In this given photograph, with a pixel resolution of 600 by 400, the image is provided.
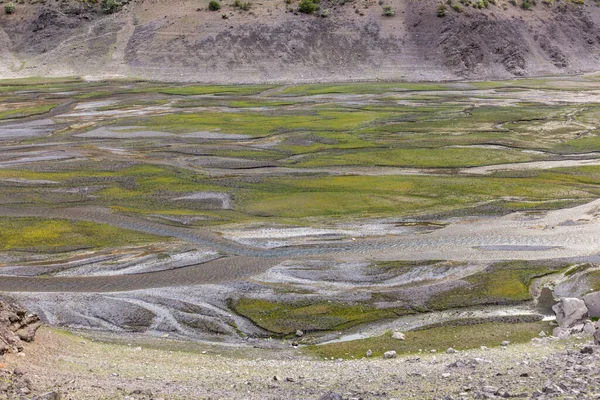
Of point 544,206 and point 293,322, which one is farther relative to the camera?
point 544,206

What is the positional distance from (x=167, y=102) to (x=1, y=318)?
219 ft

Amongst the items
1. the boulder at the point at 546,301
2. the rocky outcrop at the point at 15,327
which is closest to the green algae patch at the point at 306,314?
the boulder at the point at 546,301

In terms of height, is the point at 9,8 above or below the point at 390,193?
above

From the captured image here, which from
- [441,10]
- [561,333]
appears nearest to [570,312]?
[561,333]

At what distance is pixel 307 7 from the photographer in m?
118

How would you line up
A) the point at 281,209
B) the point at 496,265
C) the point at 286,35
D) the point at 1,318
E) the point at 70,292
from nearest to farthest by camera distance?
the point at 1,318 → the point at 70,292 → the point at 496,265 → the point at 281,209 → the point at 286,35

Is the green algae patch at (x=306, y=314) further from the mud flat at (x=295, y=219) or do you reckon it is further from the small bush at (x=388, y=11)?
the small bush at (x=388, y=11)

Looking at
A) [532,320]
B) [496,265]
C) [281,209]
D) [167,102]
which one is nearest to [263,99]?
[167,102]

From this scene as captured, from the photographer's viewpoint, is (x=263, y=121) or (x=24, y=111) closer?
(x=263, y=121)

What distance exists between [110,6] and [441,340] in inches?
4470

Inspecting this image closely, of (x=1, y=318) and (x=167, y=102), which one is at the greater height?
(x=1, y=318)

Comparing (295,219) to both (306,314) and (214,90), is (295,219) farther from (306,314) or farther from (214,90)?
(214,90)

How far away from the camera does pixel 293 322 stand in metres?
26.4

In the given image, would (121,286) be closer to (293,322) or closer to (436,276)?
(293,322)
